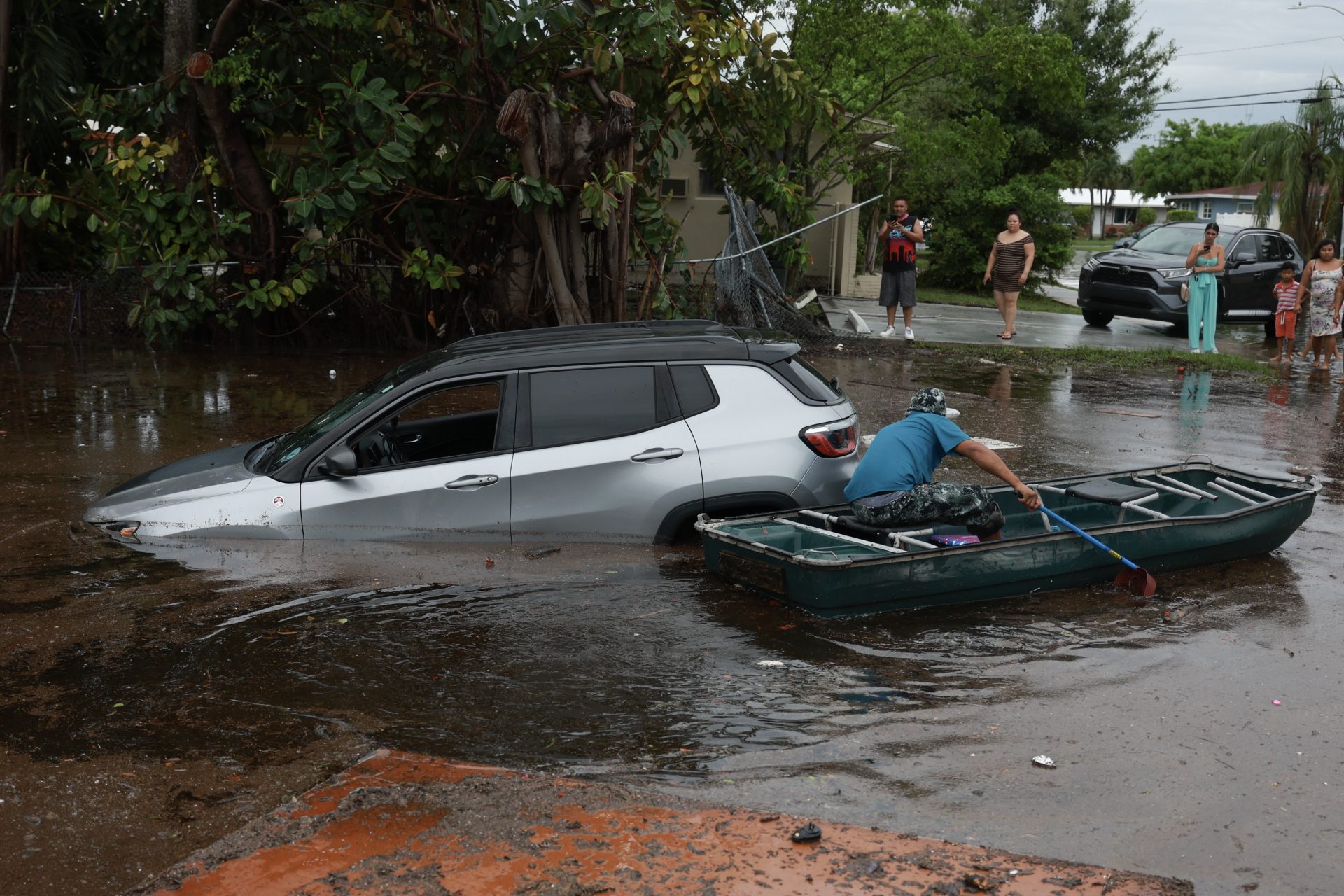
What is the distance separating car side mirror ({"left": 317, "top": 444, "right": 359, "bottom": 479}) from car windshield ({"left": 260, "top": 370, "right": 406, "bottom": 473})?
182 millimetres

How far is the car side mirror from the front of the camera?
23.4 ft

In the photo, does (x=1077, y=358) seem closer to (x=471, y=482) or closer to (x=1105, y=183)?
(x=471, y=482)

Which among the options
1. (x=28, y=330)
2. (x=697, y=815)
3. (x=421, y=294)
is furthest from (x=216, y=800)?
(x=28, y=330)

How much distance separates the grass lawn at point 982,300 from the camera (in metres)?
27.3

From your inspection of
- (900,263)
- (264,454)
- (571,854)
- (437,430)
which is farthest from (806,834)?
(900,263)

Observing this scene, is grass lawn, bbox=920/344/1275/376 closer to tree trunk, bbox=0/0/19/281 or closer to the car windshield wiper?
the car windshield wiper

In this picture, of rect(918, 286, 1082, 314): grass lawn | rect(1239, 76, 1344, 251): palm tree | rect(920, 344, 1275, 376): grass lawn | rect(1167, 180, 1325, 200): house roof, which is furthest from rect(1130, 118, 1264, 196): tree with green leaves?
rect(920, 344, 1275, 376): grass lawn

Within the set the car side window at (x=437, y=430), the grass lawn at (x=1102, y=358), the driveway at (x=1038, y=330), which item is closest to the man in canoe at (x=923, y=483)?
the car side window at (x=437, y=430)

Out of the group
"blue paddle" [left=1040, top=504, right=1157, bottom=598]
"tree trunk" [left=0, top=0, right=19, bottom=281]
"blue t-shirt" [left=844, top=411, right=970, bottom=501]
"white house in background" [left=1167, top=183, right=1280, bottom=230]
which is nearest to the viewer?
"blue paddle" [left=1040, top=504, right=1157, bottom=598]

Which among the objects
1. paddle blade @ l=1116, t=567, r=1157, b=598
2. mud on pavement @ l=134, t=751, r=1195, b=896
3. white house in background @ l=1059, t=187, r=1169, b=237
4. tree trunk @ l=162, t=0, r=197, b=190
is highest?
white house in background @ l=1059, t=187, r=1169, b=237

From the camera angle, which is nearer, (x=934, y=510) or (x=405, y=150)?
(x=934, y=510)

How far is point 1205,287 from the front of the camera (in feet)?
60.4

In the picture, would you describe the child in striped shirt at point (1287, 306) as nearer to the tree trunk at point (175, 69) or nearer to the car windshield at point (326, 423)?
the car windshield at point (326, 423)

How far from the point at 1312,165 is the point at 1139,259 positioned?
1944cm
